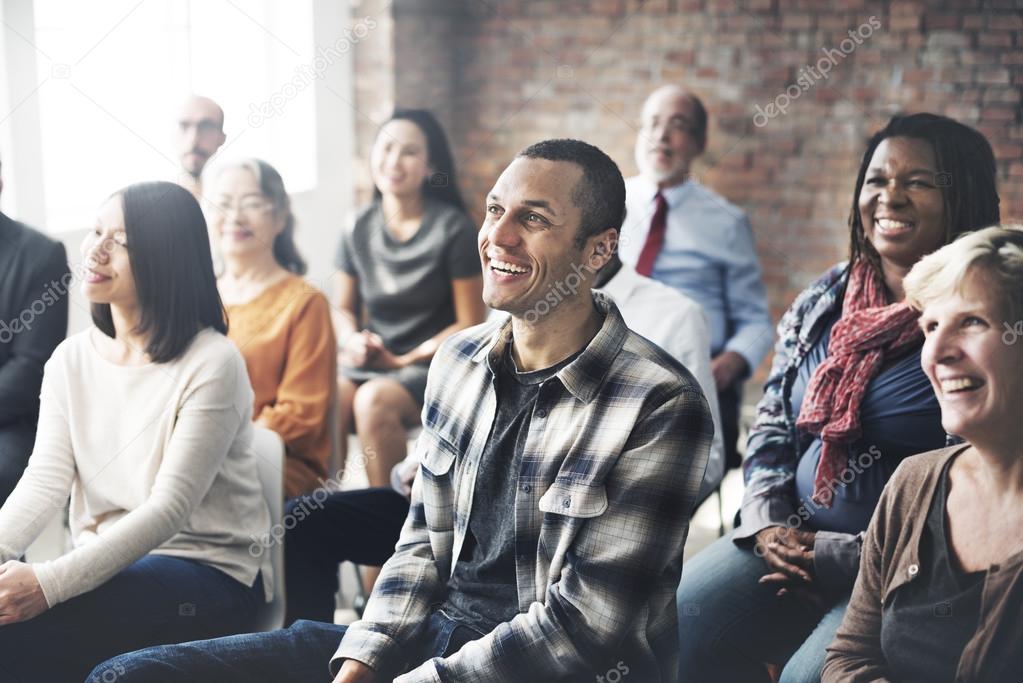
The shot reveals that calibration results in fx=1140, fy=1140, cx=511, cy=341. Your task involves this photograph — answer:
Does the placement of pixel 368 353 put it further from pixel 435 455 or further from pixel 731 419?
pixel 435 455

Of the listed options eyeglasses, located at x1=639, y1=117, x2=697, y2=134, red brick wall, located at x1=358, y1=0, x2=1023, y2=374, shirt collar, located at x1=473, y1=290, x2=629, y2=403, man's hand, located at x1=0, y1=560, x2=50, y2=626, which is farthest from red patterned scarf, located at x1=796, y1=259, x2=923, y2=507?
red brick wall, located at x1=358, y1=0, x2=1023, y2=374

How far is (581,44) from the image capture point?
485cm

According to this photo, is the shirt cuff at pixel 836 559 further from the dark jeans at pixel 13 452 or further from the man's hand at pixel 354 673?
the dark jeans at pixel 13 452

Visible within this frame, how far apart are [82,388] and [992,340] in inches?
58.2

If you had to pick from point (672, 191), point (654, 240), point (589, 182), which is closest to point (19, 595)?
point (589, 182)

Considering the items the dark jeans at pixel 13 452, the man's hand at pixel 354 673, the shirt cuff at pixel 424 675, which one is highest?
the dark jeans at pixel 13 452

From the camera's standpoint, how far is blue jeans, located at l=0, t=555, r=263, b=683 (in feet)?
5.97

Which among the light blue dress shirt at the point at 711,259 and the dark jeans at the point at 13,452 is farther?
the light blue dress shirt at the point at 711,259

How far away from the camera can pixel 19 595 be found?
5.79 feet

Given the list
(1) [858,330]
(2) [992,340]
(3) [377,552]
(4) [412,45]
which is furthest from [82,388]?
(4) [412,45]

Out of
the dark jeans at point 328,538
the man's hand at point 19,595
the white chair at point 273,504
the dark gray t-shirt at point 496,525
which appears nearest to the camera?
the dark gray t-shirt at point 496,525

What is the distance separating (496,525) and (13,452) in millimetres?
1092

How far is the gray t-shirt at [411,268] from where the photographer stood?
10.7ft

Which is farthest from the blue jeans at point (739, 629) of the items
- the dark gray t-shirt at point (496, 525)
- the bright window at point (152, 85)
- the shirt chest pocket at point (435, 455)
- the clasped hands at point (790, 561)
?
the bright window at point (152, 85)
